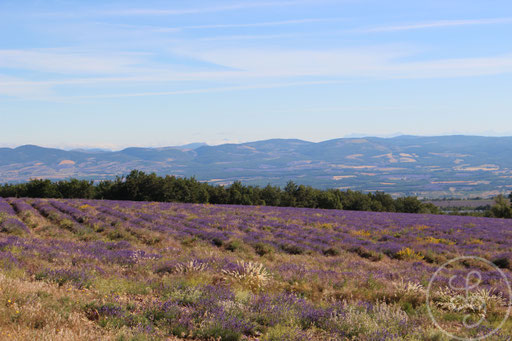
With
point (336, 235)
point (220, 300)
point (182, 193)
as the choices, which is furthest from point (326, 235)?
point (182, 193)

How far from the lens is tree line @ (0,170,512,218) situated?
6550cm

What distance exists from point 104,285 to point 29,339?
273 cm

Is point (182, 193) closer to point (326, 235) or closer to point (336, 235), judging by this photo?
point (336, 235)

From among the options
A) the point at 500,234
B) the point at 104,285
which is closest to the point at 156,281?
the point at 104,285

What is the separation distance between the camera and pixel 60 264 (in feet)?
29.7

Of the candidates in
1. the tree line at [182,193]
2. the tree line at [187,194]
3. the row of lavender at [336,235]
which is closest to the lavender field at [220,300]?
the row of lavender at [336,235]

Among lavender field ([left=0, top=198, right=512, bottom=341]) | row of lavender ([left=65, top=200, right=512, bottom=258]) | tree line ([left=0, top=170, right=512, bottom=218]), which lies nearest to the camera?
lavender field ([left=0, top=198, right=512, bottom=341])

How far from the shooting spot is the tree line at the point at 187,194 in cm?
6550

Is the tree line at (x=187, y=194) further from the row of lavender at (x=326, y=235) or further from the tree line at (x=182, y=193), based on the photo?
the row of lavender at (x=326, y=235)

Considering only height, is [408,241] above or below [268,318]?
below

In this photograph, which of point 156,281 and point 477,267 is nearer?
point 156,281

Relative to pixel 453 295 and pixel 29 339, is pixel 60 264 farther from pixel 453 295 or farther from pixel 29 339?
pixel 453 295

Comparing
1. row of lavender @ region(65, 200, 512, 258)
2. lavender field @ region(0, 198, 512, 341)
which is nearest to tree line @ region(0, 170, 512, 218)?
row of lavender @ region(65, 200, 512, 258)

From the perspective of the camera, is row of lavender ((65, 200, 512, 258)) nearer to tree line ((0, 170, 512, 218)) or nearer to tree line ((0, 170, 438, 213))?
tree line ((0, 170, 438, 213))
